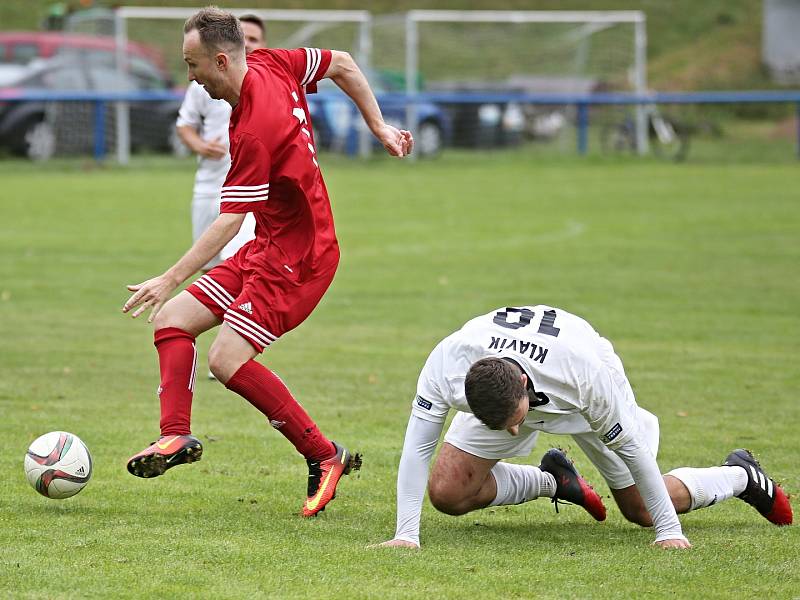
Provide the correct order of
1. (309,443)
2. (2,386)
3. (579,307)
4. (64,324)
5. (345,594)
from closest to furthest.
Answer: (345,594) → (309,443) → (2,386) → (64,324) → (579,307)

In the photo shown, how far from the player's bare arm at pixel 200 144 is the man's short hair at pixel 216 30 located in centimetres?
372

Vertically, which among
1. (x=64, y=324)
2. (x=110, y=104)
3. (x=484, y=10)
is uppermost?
(x=484, y=10)

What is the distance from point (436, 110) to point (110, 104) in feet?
23.8

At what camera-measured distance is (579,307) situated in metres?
12.1

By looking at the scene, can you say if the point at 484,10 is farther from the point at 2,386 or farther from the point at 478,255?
the point at 2,386

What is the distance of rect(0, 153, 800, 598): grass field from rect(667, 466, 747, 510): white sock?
181 mm

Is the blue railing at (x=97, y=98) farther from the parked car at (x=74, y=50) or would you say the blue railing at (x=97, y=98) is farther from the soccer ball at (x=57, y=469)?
the soccer ball at (x=57, y=469)

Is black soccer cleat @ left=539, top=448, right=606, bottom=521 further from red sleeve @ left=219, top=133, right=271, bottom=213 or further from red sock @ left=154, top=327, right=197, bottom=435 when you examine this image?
red sleeve @ left=219, top=133, right=271, bottom=213

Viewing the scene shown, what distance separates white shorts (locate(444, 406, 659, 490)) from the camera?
5.57 metres

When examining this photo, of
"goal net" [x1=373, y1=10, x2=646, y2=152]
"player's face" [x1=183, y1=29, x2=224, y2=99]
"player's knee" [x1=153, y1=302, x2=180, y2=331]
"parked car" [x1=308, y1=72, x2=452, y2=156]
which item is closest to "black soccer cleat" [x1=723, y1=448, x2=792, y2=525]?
"player's knee" [x1=153, y1=302, x2=180, y2=331]

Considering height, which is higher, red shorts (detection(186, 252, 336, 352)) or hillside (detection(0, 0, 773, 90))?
hillside (detection(0, 0, 773, 90))

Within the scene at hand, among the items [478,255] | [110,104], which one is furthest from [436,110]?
[478,255]

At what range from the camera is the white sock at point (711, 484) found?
226 inches

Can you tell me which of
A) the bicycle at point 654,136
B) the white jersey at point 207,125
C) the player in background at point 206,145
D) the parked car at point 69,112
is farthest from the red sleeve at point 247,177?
the bicycle at point 654,136
